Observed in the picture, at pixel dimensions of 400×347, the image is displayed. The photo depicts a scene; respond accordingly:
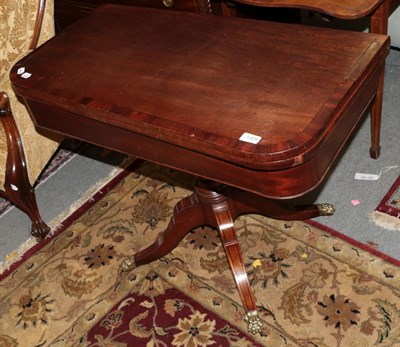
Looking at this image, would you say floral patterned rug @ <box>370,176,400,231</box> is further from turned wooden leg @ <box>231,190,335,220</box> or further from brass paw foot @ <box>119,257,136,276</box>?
brass paw foot @ <box>119,257,136,276</box>

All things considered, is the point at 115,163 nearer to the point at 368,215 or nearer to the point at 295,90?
the point at 368,215

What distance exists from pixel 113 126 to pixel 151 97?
0.46 ft

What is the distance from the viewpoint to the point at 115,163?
2572 mm

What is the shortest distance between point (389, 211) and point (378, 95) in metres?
0.42

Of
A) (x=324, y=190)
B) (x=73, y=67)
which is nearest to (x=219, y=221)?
(x=324, y=190)

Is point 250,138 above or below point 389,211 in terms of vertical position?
above

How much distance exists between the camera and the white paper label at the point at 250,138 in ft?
4.24

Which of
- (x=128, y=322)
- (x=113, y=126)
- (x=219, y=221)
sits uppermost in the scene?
(x=113, y=126)

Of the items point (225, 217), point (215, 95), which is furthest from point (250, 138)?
point (225, 217)

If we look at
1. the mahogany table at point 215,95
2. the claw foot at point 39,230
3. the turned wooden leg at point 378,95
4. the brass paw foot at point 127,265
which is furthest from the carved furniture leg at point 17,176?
the turned wooden leg at point 378,95

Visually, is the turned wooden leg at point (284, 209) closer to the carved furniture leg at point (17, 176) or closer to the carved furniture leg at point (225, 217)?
the carved furniture leg at point (225, 217)

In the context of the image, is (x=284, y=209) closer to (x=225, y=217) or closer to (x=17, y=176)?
(x=225, y=217)

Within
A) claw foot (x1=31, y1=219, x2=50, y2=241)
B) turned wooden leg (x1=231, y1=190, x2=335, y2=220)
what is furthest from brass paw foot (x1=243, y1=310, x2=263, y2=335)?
claw foot (x1=31, y1=219, x2=50, y2=241)

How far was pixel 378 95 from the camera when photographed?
6.64 feet
